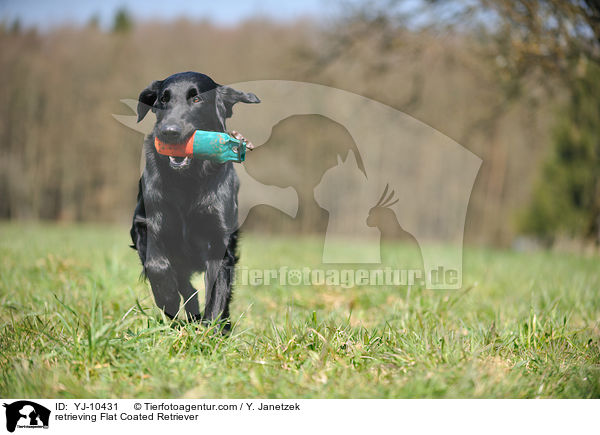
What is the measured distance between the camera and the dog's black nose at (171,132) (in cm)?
197

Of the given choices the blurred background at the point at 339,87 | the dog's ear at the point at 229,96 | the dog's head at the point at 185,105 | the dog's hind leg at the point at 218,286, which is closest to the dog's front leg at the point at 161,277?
the dog's hind leg at the point at 218,286

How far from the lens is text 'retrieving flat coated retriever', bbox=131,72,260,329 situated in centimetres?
215

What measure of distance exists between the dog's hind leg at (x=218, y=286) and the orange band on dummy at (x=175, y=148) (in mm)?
524

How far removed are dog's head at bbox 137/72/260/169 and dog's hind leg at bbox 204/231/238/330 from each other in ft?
1.75

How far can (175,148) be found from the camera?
6.68 feet

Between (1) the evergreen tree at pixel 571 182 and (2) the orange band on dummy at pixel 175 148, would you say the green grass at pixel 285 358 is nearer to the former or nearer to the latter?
(2) the orange band on dummy at pixel 175 148

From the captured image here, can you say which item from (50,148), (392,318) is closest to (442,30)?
(392,318)
